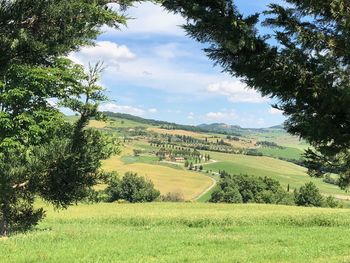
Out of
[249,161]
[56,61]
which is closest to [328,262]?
[56,61]

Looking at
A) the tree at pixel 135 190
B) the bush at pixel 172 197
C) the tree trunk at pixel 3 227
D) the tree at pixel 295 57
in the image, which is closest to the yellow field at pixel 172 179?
the bush at pixel 172 197

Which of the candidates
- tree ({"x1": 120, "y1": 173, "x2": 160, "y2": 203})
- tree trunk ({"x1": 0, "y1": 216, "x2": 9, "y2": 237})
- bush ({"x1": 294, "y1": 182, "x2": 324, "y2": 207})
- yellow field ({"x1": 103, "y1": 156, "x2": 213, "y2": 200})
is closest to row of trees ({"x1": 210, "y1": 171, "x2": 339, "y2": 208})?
bush ({"x1": 294, "y1": 182, "x2": 324, "y2": 207})

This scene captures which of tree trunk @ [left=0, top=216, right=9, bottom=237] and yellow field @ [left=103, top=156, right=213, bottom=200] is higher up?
tree trunk @ [left=0, top=216, right=9, bottom=237]

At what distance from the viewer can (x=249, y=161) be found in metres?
187

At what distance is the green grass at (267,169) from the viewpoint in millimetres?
153625

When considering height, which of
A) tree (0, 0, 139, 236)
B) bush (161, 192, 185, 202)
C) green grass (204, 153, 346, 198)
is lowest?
bush (161, 192, 185, 202)

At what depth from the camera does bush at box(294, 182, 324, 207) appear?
7844 cm

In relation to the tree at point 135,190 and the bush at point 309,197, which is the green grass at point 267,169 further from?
the tree at point 135,190

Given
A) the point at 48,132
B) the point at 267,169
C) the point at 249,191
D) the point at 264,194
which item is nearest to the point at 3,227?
the point at 48,132

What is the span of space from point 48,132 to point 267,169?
16331cm

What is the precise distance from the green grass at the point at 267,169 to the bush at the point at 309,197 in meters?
61.1

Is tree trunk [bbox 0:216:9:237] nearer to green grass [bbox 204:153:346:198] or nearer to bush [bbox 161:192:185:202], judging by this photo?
bush [bbox 161:192:185:202]

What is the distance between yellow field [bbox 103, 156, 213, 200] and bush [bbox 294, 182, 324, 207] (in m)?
30.6

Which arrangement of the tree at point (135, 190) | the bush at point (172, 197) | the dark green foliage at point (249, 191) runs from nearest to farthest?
the dark green foliage at point (249, 191), the tree at point (135, 190), the bush at point (172, 197)
